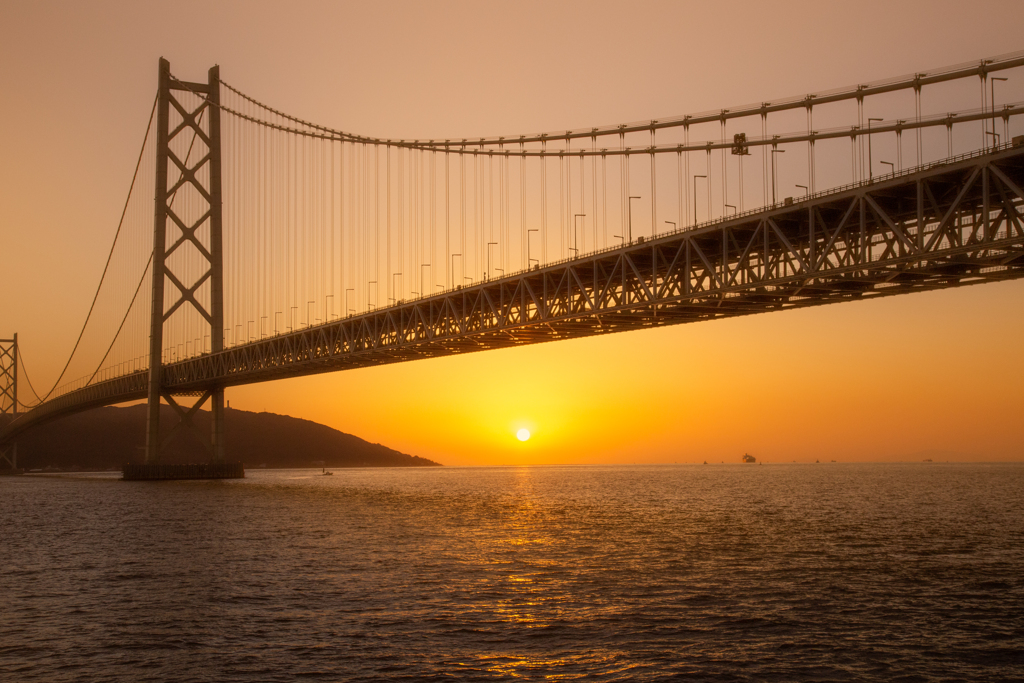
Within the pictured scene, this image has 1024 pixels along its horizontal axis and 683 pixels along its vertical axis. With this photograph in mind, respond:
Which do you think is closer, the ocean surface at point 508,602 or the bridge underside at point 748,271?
the ocean surface at point 508,602

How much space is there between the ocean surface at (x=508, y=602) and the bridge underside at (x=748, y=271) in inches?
359

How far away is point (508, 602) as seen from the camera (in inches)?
842

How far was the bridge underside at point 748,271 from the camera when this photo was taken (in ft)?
96.2

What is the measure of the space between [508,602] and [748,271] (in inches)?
781

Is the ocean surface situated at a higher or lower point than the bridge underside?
lower

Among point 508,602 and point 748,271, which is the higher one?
point 748,271

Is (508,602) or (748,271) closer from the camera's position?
(508,602)

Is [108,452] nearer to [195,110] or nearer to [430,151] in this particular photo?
[195,110]

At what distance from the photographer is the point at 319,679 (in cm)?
1507

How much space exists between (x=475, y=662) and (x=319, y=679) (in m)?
2.57

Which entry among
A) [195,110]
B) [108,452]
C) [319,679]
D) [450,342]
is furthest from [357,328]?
[108,452]

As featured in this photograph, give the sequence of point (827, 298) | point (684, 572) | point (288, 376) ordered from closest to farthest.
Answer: point (684, 572), point (827, 298), point (288, 376)

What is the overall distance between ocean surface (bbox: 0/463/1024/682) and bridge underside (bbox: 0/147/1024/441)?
9130 millimetres

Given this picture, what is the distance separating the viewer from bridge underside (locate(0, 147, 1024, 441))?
96.2 feet
